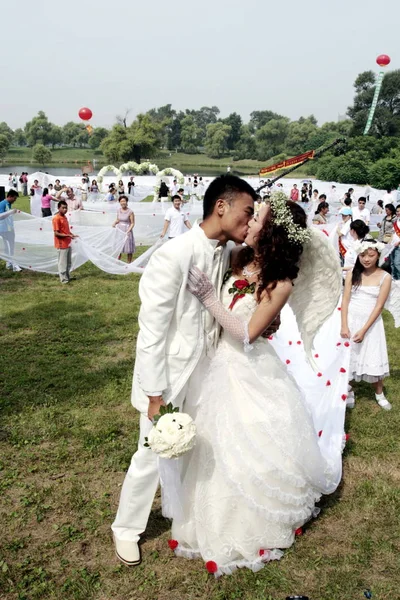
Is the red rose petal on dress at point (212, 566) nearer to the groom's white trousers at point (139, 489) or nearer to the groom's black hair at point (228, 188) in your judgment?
the groom's white trousers at point (139, 489)

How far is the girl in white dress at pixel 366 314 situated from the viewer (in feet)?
16.2

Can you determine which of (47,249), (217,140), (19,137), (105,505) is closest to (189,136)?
(217,140)

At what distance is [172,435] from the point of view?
2568 millimetres

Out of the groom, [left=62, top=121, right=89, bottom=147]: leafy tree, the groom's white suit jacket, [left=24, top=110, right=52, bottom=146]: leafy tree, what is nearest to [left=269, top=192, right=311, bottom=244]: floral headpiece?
the groom

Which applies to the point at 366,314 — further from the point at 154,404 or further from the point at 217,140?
the point at 217,140

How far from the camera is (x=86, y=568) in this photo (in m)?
3.08

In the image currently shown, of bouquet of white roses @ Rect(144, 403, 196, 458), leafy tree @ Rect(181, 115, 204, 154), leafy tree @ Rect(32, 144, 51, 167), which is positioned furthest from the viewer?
leafy tree @ Rect(181, 115, 204, 154)

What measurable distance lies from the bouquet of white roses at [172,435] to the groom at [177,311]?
0.18 meters

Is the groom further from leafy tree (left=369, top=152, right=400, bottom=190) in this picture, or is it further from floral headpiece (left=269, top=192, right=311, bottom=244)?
leafy tree (left=369, top=152, right=400, bottom=190)

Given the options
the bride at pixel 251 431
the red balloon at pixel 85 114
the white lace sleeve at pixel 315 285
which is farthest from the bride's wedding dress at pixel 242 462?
the red balloon at pixel 85 114

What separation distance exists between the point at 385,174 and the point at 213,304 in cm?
3991

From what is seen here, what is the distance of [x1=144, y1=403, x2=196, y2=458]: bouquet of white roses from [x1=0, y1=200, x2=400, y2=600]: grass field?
99 centimetres

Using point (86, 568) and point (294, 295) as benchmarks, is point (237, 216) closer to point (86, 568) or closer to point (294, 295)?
point (294, 295)

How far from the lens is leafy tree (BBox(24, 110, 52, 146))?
330 feet
